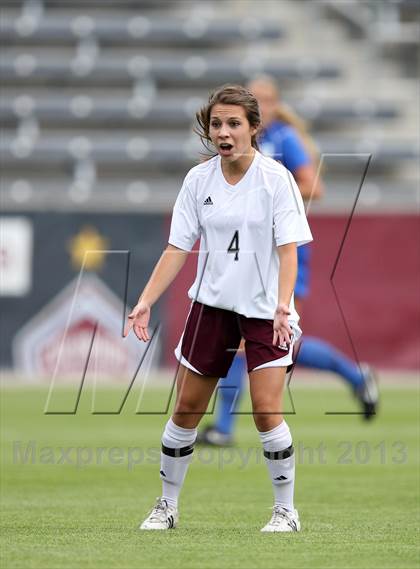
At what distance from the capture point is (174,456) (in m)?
5.49

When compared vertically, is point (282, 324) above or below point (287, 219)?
below

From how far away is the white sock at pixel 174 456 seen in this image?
216 inches

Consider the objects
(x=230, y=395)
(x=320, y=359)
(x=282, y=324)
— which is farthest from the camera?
(x=320, y=359)

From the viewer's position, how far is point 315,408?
12.0 metres

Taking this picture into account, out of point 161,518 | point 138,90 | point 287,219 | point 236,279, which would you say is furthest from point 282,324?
point 138,90

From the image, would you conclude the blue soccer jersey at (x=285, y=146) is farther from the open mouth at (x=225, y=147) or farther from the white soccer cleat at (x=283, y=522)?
the white soccer cleat at (x=283, y=522)

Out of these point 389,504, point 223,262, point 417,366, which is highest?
point 223,262

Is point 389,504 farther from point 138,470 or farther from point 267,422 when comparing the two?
point 138,470

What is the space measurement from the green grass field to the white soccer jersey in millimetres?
978

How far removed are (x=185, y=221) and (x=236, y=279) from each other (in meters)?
0.33

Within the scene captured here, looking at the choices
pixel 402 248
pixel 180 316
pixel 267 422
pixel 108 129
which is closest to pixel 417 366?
pixel 402 248

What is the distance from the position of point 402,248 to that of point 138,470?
743 cm

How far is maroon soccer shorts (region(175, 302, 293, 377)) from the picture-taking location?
5309 mm

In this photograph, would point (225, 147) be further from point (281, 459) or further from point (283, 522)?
point (283, 522)
